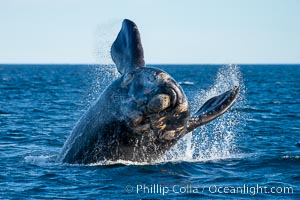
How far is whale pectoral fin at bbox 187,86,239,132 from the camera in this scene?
11297 millimetres

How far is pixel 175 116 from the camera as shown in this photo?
1082 centimetres

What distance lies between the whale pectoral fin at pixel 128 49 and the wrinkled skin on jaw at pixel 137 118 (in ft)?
1.20

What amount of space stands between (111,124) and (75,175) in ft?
4.16

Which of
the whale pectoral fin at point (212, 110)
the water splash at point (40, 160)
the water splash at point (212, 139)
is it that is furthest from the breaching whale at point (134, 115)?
the water splash at point (212, 139)

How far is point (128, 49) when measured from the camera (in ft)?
38.0

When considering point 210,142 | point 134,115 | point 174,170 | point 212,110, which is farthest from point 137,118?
point 210,142

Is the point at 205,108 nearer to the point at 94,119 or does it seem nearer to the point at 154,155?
the point at 154,155

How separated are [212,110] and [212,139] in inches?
322

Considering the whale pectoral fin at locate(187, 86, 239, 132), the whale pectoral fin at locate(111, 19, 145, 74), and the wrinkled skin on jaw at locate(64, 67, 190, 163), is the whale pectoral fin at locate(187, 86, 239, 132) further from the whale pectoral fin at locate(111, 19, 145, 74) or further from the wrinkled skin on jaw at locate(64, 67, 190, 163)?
the whale pectoral fin at locate(111, 19, 145, 74)

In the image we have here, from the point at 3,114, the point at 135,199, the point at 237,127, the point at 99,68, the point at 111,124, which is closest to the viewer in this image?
the point at 135,199

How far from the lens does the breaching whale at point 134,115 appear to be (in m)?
10.6

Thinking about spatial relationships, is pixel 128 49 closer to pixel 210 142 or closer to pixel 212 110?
pixel 212 110

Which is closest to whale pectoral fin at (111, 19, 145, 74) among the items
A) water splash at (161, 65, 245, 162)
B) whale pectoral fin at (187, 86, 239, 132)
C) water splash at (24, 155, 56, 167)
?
whale pectoral fin at (187, 86, 239, 132)

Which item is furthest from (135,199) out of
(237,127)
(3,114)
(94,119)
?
(3,114)
